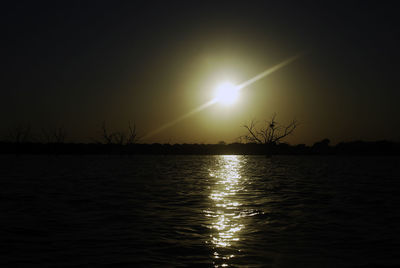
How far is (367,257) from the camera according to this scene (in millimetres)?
7383

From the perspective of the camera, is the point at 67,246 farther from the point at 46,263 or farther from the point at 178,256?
the point at 178,256

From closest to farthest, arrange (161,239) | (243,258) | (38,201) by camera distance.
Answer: (243,258)
(161,239)
(38,201)

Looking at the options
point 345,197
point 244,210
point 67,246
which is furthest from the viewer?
point 345,197

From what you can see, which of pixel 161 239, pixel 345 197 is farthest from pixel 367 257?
pixel 345 197

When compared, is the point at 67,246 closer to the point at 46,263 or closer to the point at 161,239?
the point at 46,263

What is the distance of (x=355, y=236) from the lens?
30.5 feet

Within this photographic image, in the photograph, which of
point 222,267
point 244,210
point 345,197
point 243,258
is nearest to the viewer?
point 222,267

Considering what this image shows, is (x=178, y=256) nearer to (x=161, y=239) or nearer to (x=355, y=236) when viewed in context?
(x=161, y=239)

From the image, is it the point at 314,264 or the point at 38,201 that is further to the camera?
the point at 38,201

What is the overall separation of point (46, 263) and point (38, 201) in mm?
9390

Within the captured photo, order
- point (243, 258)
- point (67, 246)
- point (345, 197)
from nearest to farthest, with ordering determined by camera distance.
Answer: point (243, 258)
point (67, 246)
point (345, 197)

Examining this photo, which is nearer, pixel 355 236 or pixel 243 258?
pixel 243 258

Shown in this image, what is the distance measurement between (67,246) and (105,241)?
840mm

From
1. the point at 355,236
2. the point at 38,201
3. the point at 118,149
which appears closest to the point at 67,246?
the point at 355,236
